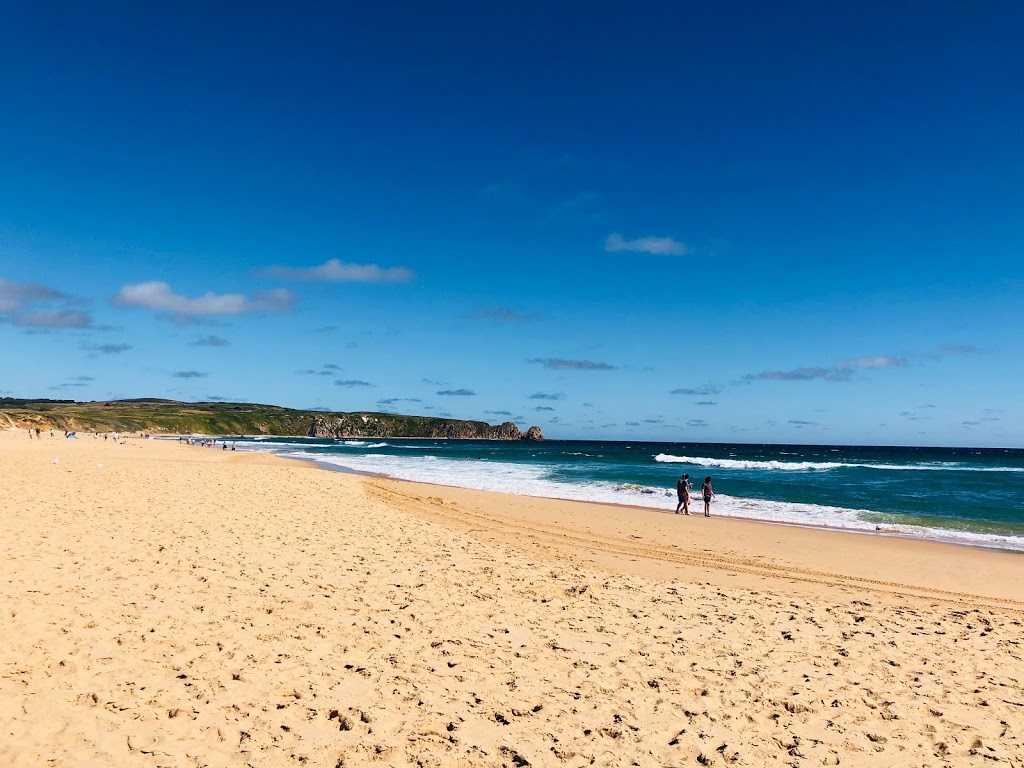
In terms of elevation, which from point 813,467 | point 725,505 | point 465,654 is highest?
point 465,654

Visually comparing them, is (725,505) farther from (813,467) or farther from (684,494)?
(813,467)

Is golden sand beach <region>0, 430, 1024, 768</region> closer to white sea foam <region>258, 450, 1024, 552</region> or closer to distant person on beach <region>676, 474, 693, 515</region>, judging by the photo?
white sea foam <region>258, 450, 1024, 552</region>

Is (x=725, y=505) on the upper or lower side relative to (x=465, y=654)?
lower


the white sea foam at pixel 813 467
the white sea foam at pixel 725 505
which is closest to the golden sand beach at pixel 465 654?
the white sea foam at pixel 725 505

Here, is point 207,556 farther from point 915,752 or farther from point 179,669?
point 915,752

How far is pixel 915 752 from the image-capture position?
5.50 meters

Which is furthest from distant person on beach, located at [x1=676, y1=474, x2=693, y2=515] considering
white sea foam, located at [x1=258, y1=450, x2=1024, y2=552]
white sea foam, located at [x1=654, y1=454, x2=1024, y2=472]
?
white sea foam, located at [x1=654, y1=454, x2=1024, y2=472]

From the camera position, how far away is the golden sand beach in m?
5.34

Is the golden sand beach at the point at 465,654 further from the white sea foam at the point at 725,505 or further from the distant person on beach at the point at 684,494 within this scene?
the distant person on beach at the point at 684,494

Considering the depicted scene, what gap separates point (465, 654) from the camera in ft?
23.9

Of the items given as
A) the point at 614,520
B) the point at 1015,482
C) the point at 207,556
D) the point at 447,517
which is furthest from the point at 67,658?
the point at 1015,482

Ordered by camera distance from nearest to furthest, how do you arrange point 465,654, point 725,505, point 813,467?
point 465,654, point 725,505, point 813,467

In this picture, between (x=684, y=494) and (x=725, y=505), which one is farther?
(x=725, y=505)

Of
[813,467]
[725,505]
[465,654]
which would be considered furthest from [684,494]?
[813,467]
